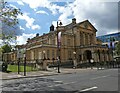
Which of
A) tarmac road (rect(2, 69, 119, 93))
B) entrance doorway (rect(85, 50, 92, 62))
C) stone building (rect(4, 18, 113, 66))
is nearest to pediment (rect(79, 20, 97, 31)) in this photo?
stone building (rect(4, 18, 113, 66))

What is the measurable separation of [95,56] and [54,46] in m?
14.3

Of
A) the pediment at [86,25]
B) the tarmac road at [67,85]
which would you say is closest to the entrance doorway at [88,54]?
the pediment at [86,25]

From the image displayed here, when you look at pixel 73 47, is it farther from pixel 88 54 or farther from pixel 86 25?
pixel 86 25

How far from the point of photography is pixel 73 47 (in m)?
81.9

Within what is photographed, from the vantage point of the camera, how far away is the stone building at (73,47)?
2790 inches

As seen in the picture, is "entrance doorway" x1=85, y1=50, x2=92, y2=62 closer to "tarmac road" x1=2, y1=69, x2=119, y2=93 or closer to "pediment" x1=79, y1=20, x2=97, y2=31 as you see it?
"pediment" x1=79, y1=20, x2=97, y2=31

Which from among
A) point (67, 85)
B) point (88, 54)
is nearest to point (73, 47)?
point (88, 54)

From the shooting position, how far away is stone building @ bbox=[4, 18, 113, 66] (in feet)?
233

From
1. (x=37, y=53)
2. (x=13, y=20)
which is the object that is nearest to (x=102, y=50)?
(x=37, y=53)

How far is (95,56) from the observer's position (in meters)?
74.4

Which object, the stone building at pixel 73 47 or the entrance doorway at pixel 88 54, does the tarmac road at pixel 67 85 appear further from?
the entrance doorway at pixel 88 54

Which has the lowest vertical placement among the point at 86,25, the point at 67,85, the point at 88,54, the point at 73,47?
the point at 67,85

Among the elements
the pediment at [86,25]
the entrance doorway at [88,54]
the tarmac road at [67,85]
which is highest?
the pediment at [86,25]

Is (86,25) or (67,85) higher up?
(86,25)
